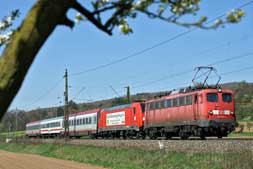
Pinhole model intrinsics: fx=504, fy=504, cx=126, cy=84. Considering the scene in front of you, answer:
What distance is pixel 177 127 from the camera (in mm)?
34375

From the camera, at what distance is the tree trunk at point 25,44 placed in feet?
10.6

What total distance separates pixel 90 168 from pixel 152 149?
16.8ft

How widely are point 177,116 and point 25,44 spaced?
3119 centimetres

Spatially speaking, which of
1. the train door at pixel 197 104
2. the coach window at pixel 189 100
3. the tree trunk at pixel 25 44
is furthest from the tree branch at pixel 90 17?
the coach window at pixel 189 100

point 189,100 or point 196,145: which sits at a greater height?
point 189,100

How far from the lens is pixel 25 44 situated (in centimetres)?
324

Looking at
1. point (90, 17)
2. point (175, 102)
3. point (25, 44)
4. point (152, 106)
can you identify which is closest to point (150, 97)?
point (152, 106)

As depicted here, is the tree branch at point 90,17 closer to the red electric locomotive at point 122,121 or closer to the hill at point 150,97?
the red electric locomotive at point 122,121

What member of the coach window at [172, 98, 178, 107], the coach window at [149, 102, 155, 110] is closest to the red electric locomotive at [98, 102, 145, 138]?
the coach window at [149, 102, 155, 110]

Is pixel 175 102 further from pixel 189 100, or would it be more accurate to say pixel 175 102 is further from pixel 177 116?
pixel 189 100

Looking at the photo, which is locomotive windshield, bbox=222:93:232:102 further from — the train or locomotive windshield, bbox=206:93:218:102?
locomotive windshield, bbox=206:93:218:102

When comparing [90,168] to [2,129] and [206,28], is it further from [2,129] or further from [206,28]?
[2,129]

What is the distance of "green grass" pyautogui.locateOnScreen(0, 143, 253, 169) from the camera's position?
21.0m

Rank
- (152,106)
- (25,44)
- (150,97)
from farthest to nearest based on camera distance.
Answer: (150,97), (152,106), (25,44)
